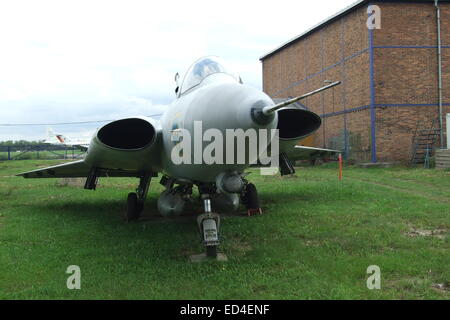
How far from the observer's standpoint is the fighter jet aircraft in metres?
4.41

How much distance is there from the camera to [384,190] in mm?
12195

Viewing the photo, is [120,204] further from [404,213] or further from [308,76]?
[308,76]

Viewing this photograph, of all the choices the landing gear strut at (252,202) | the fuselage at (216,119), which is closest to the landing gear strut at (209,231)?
the fuselage at (216,119)

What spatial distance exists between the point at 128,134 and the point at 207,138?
2488mm

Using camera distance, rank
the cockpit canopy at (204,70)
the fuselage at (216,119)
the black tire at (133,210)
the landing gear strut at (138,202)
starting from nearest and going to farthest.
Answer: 1. the fuselage at (216,119)
2. the cockpit canopy at (204,70)
3. the landing gear strut at (138,202)
4. the black tire at (133,210)

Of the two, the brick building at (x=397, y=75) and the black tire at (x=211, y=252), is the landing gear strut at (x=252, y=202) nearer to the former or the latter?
the black tire at (x=211, y=252)

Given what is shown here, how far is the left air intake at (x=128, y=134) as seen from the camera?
19.9ft

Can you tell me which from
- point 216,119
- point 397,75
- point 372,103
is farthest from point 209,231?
point 397,75

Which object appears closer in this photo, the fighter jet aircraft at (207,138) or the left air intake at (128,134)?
the fighter jet aircraft at (207,138)

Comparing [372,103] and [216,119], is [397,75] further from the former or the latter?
[216,119]

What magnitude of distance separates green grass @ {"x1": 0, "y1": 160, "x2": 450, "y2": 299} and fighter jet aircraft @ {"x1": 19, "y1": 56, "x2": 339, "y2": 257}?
73 centimetres

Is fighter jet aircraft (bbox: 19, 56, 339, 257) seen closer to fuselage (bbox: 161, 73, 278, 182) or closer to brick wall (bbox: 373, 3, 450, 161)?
fuselage (bbox: 161, 73, 278, 182)
